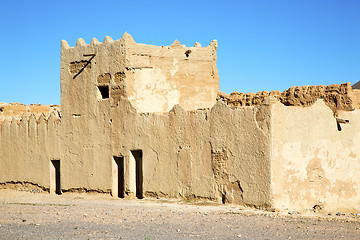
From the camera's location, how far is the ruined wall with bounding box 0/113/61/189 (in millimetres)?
15477

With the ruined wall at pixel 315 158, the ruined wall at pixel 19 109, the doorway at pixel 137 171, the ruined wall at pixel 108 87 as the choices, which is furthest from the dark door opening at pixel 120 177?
the ruined wall at pixel 19 109

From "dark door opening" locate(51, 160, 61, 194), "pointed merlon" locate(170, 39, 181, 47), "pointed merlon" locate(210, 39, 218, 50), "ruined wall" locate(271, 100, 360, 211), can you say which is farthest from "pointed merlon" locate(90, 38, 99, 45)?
"ruined wall" locate(271, 100, 360, 211)

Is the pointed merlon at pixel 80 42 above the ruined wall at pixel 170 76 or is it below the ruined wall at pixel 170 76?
above

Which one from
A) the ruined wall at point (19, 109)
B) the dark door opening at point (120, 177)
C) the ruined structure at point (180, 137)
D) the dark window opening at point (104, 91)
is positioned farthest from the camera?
the ruined wall at point (19, 109)

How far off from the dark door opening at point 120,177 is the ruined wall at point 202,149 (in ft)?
0.92

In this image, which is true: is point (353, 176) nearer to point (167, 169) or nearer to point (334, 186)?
point (334, 186)

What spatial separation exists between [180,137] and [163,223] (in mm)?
3779

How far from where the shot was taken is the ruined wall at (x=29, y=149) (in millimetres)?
15477

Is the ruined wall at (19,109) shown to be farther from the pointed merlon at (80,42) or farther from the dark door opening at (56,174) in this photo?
the pointed merlon at (80,42)

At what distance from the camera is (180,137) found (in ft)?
40.9

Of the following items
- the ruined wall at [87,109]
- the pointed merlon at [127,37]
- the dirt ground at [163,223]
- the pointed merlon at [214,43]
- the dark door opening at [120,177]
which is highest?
the pointed merlon at [214,43]

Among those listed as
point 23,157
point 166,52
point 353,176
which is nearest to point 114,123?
point 166,52

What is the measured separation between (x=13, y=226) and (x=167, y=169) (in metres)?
4.95

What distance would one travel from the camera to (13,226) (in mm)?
8391
